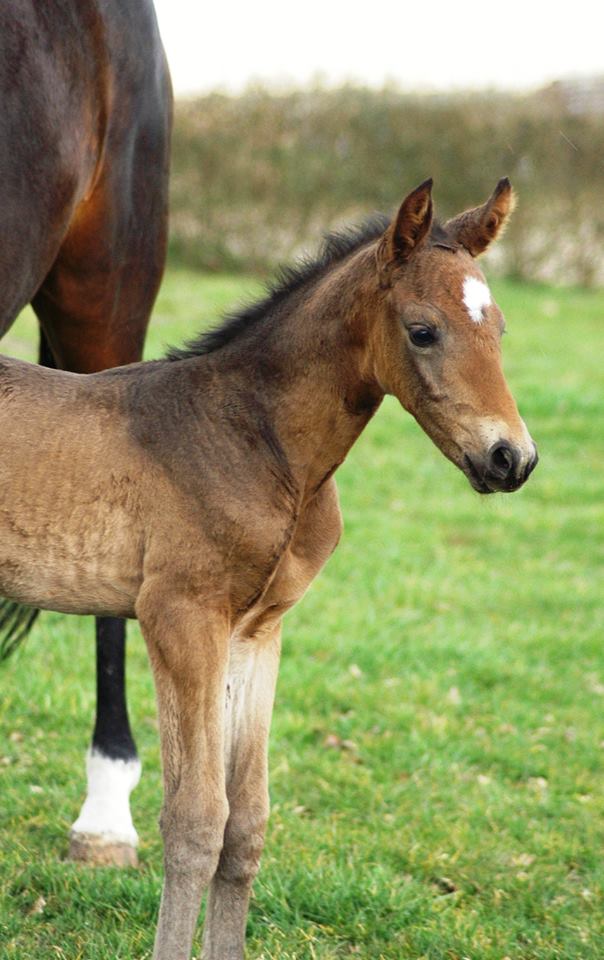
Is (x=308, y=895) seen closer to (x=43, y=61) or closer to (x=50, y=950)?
(x=50, y=950)

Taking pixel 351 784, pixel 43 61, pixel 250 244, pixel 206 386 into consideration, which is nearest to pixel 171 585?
pixel 206 386

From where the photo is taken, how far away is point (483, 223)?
2.81m

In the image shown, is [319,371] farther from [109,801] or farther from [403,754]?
[403,754]

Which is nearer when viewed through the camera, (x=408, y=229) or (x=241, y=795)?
(x=408, y=229)

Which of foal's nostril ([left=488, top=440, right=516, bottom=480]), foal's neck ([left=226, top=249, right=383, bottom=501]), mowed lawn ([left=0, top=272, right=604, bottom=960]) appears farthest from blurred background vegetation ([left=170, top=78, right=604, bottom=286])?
foal's nostril ([left=488, top=440, right=516, bottom=480])

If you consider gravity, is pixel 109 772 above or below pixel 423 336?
below

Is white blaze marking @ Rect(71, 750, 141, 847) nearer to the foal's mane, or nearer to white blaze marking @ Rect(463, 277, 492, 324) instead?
the foal's mane

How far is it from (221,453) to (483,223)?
78 centimetres

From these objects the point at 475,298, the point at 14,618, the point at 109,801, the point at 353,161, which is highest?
the point at 353,161

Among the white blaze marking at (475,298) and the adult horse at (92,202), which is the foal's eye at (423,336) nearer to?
the white blaze marking at (475,298)

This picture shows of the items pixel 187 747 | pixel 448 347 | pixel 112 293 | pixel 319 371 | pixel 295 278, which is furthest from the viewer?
pixel 112 293

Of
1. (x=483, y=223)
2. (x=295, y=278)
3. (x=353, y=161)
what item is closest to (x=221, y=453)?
(x=295, y=278)

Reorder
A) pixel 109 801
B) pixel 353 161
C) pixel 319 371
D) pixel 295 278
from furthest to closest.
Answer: pixel 353 161, pixel 109 801, pixel 295 278, pixel 319 371

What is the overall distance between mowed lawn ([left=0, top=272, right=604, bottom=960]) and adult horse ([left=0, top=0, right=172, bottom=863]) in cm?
35
